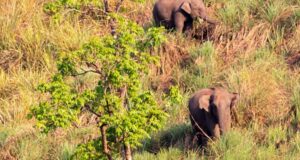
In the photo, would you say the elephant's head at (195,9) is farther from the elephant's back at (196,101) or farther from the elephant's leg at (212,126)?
the elephant's leg at (212,126)

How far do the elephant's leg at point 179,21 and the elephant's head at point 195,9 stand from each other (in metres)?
0.13

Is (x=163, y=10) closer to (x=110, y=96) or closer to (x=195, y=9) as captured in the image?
(x=195, y=9)

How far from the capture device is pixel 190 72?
16312 mm

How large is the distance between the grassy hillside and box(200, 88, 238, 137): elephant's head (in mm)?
205

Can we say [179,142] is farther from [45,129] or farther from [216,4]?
[216,4]

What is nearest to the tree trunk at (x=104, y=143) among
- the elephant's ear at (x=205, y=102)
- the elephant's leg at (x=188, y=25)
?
the elephant's ear at (x=205, y=102)

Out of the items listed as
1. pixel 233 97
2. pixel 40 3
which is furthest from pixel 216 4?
pixel 233 97

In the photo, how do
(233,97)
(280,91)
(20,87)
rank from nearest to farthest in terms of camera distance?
(233,97), (280,91), (20,87)

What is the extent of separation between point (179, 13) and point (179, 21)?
0.53ft

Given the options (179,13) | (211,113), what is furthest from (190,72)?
(211,113)

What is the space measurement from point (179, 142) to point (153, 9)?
442cm

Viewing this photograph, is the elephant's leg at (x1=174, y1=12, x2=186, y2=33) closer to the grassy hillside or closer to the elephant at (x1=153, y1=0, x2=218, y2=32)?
the elephant at (x1=153, y1=0, x2=218, y2=32)

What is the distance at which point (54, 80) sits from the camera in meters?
11.0

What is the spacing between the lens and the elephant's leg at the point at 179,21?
17.0m
